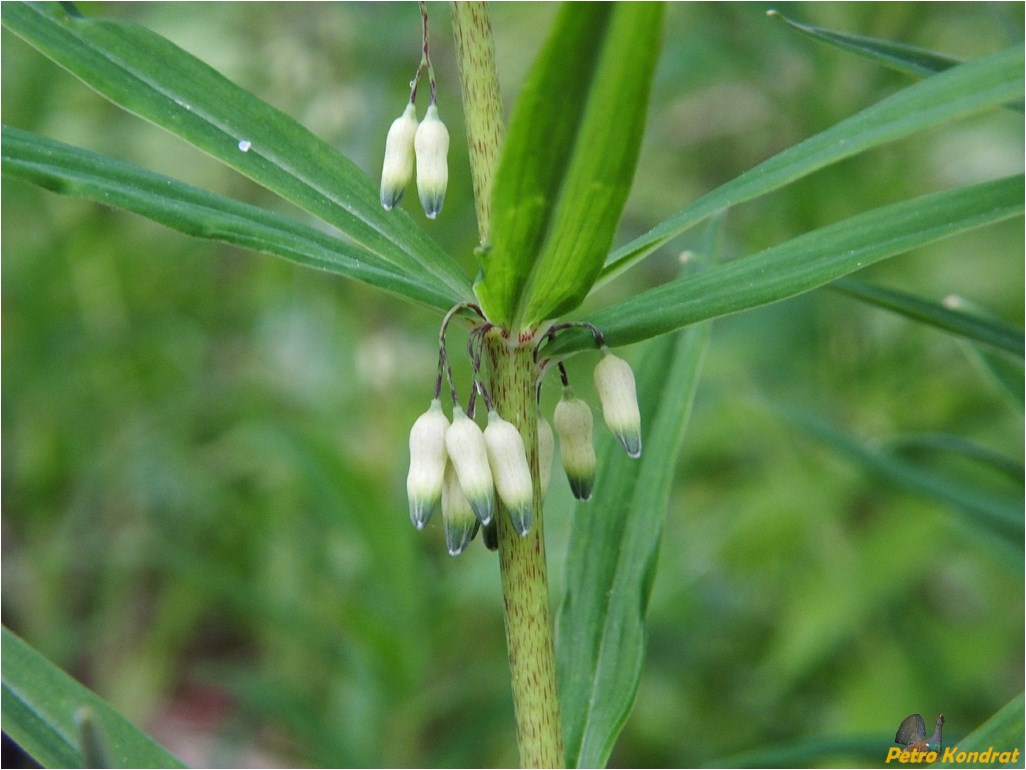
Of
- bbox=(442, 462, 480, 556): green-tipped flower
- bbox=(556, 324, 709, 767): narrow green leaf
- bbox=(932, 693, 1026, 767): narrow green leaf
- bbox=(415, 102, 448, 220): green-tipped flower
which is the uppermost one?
bbox=(415, 102, 448, 220): green-tipped flower

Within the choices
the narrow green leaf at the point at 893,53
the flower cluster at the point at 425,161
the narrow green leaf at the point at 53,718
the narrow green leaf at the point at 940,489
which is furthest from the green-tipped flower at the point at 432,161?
the narrow green leaf at the point at 940,489

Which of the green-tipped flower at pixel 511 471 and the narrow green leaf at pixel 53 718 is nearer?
the green-tipped flower at pixel 511 471

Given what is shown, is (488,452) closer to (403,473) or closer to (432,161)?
(432,161)

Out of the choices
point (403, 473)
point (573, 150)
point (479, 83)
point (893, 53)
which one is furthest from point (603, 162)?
point (403, 473)

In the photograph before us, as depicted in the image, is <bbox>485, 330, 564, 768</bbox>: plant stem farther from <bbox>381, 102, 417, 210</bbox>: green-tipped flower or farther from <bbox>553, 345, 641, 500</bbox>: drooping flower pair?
<bbox>381, 102, 417, 210</bbox>: green-tipped flower

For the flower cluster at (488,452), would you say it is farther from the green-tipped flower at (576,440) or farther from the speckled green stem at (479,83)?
the speckled green stem at (479,83)

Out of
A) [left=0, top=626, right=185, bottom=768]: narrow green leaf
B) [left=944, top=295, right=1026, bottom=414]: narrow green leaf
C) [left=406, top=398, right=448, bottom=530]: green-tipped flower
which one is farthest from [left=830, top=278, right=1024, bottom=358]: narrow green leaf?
[left=0, top=626, right=185, bottom=768]: narrow green leaf
